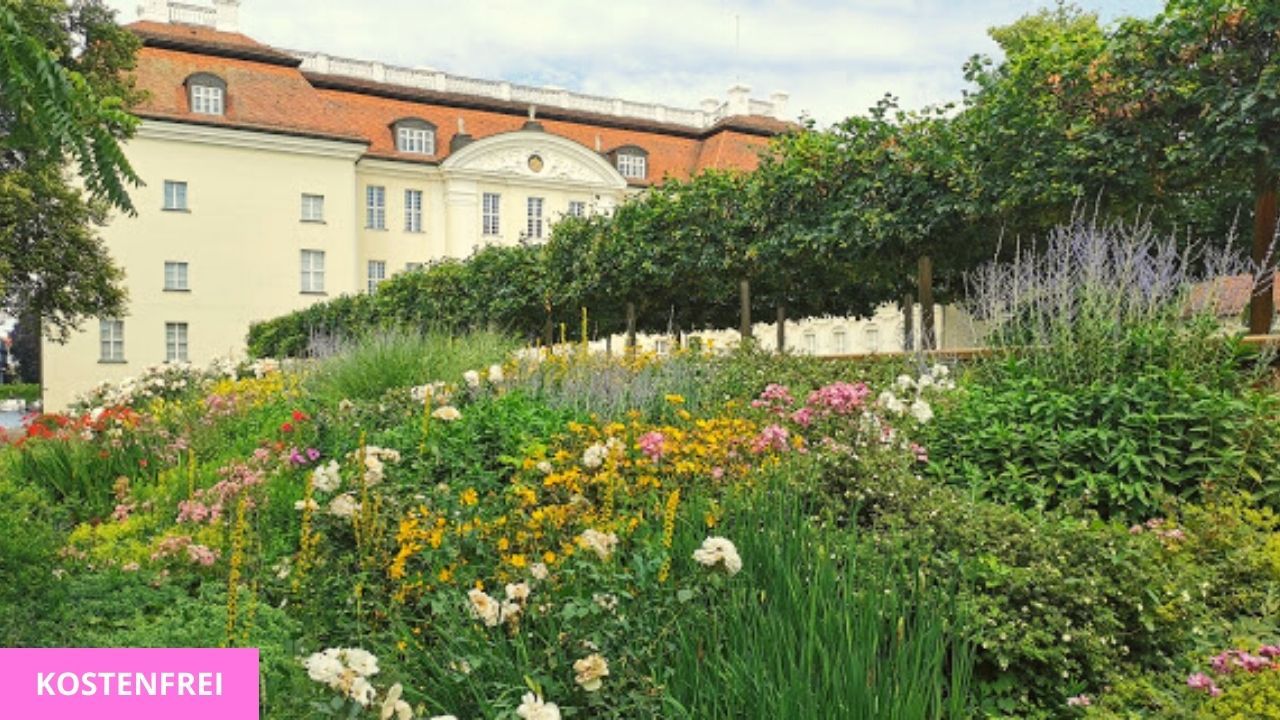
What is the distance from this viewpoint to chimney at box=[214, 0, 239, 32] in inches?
1297

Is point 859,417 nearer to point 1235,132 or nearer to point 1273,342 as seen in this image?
point 1273,342

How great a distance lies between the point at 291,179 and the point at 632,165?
1292 centimetres

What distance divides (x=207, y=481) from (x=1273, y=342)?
6057 mm

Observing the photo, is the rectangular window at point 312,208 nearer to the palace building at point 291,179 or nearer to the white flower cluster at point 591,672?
the palace building at point 291,179

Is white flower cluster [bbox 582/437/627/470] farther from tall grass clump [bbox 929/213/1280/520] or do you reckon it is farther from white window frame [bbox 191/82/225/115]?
white window frame [bbox 191/82/225/115]

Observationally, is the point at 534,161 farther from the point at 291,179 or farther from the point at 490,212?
the point at 291,179

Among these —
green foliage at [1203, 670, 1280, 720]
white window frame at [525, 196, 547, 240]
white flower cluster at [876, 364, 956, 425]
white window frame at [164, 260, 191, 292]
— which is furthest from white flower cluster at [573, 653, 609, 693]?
white window frame at [525, 196, 547, 240]

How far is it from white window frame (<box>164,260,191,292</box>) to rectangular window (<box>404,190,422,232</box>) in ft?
24.5

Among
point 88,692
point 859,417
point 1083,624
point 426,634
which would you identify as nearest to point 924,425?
point 859,417

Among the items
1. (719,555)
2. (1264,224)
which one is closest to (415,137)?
(1264,224)

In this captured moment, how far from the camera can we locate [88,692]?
2.50 meters

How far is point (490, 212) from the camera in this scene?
34062 mm

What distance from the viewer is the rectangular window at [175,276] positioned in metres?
29.7

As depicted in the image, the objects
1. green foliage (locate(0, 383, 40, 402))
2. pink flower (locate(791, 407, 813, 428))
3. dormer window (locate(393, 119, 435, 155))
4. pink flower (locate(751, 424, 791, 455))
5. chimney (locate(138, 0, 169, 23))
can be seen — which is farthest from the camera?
green foliage (locate(0, 383, 40, 402))
